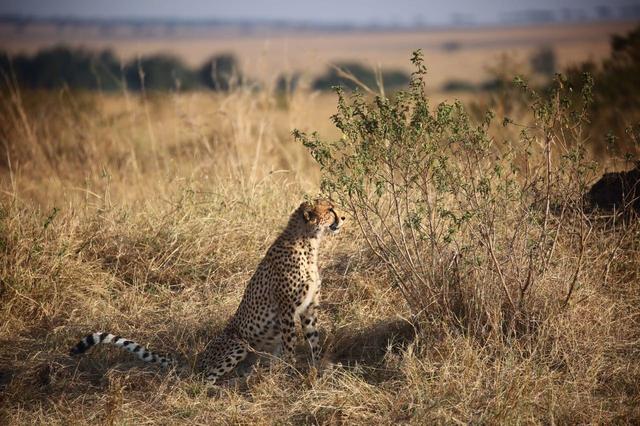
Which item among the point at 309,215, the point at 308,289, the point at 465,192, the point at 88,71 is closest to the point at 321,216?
the point at 309,215

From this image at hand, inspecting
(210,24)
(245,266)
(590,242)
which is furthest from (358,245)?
(210,24)

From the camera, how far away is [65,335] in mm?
4312

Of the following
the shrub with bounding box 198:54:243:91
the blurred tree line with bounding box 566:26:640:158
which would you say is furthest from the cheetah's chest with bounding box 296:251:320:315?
the blurred tree line with bounding box 566:26:640:158

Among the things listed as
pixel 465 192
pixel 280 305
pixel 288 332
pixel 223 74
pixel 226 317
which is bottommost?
pixel 226 317

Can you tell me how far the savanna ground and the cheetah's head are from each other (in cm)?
60

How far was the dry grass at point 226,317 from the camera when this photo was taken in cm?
342

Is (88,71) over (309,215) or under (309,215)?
under

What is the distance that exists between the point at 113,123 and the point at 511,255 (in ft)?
20.0

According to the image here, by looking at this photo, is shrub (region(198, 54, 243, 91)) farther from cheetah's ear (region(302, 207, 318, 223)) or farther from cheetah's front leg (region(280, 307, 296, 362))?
cheetah's front leg (region(280, 307, 296, 362))

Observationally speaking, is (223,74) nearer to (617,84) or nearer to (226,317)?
(226,317)

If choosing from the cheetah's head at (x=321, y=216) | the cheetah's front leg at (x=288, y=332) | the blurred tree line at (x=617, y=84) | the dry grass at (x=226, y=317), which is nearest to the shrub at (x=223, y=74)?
the dry grass at (x=226, y=317)

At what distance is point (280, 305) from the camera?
3.97 meters

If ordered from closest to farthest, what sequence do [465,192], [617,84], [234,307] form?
[465,192] < [234,307] < [617,84]

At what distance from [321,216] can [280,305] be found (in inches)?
20.8
